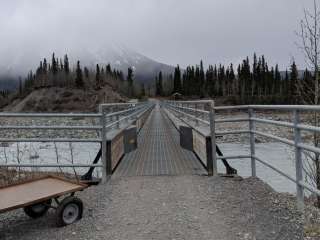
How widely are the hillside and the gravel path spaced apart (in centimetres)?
11325

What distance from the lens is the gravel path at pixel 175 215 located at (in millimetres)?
4715

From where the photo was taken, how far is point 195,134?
1014 cm

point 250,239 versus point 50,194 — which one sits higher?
point 50,194

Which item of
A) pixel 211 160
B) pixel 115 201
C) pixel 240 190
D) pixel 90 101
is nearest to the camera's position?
pixel 115 201

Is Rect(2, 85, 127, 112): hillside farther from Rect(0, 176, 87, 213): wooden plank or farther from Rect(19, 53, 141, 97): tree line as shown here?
Rect(0, 176, 87, 213): wooden plank

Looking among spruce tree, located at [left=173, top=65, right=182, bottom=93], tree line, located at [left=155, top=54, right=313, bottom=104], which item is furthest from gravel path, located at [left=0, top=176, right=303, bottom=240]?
spruce tree, located at [left=173, top=65, right=182, bottom=93]

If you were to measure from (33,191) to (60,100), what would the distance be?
421ft

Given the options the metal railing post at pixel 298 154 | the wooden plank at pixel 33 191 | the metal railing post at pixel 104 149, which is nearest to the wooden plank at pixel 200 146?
the metal railing post at pixel 104 149

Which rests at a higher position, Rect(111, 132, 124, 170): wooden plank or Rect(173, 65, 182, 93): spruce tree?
Rect(173, 65, 182, 93): spruce tree

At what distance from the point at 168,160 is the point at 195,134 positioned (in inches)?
39.7

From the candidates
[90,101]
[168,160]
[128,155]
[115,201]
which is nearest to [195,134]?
[168,160]

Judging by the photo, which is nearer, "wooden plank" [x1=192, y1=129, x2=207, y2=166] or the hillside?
"wooden plank" [x1=192, y1=129, x2=207, y2=166]

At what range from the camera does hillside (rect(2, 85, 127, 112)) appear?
124 m

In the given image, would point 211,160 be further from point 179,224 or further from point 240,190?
point 179,224
